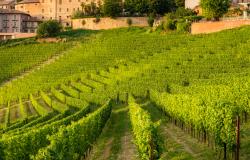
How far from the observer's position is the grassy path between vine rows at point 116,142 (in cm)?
2828

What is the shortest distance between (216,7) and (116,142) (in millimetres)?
48868

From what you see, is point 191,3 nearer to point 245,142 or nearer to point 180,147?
point 180,147

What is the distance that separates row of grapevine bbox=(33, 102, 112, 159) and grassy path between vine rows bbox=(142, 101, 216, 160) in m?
3.71

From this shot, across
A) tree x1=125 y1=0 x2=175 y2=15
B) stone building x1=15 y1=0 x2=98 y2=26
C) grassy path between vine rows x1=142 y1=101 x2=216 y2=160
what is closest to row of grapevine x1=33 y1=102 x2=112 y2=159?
grassy path between vine rows x1=142 y1=101 x2=216 y2=160

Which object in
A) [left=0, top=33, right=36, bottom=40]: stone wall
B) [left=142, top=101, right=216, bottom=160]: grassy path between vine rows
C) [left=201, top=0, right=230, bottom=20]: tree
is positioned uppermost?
[left=201, top=0, right=230, bottom=20]: tree

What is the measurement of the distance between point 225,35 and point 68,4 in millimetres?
59892

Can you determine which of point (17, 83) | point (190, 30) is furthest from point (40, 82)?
point (190, 30)

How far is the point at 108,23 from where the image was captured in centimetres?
10100

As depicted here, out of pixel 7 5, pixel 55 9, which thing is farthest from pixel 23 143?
pixel 7 5

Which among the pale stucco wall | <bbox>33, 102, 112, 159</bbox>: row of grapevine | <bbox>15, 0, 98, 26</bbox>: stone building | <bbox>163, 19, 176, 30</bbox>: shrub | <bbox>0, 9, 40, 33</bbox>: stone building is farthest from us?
<bbox>15, 0, 98, 26</bbox>: stone building

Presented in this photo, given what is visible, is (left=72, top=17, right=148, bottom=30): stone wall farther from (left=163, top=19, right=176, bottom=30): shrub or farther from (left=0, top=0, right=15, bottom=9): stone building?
(left=0, top=0, right=15, bottom=9): stone building

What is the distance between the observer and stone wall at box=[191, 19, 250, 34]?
72.7m

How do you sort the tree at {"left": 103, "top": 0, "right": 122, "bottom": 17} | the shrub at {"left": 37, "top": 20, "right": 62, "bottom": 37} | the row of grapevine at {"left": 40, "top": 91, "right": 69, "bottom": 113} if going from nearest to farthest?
1. the row of grapevine at {"left": 40, "top": 91, "right": 69, "bottom": 113}
2. the shrub at {"left": 37, "top": 20, "right": 62, "bottom": 37}
3. the tree at {"left": 103, "top": 0, "right": 122, "bottom": 17}

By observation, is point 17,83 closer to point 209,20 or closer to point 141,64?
point 141,64
